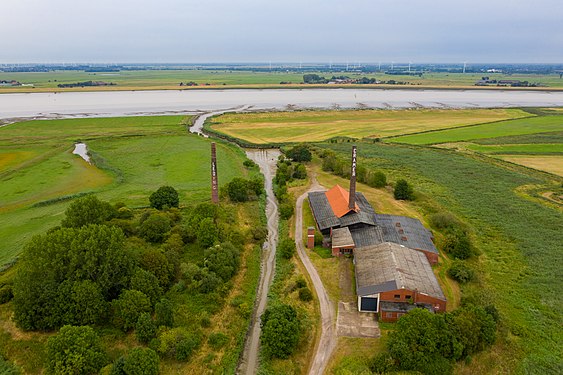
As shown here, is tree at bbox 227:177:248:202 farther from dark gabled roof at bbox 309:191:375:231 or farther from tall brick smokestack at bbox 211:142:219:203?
dark gabled roof at bbox 309:191:375:231

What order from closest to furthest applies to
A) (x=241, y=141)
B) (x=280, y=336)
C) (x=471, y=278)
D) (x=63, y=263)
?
(x=280, y=336), (x=63, y=263), (x=471, y=278), (x=241, y=141)

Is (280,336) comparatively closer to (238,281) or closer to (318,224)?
(238,281)

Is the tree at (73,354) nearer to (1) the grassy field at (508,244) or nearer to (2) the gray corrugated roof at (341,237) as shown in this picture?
(1) the grassy field at (508,244)

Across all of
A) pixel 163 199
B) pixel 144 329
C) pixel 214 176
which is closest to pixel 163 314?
pixel 144 329

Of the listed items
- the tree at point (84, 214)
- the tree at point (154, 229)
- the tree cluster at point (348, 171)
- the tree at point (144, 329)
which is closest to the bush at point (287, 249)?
the tree at point (154, 229)

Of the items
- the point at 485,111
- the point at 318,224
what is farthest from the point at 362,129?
the point at 318,224

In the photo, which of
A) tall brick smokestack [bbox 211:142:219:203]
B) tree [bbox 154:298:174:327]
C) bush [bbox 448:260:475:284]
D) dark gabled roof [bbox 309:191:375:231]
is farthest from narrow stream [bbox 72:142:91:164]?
bush [bbox 448:260:475:284]
